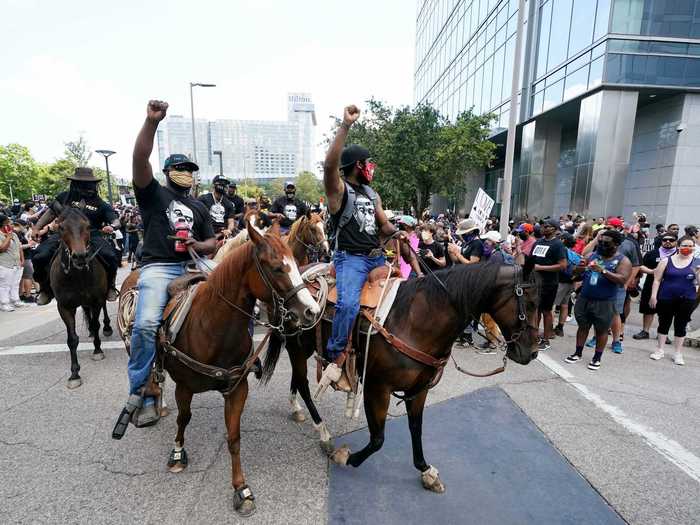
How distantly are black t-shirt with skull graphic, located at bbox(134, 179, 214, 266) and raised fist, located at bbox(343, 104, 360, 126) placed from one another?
158 centimetres

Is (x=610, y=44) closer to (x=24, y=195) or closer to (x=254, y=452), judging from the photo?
(x=254, y=452)

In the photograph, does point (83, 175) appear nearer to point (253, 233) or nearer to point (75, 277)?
point (75, 277)

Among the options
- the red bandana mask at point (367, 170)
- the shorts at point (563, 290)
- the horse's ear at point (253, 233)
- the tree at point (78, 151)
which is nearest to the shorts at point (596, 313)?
the shorts at point (563, 290)

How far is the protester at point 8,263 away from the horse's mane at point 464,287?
9.93m

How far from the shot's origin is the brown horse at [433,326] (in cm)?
261

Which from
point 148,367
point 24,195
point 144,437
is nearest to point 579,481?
point 148,367

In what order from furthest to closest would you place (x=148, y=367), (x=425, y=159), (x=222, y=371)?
(x=425, y=159), (x=148, y=367), (x=222, y=371)

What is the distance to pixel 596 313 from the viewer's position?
19.0ft

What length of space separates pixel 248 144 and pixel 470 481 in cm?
11514

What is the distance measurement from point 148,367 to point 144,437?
127 centimetres

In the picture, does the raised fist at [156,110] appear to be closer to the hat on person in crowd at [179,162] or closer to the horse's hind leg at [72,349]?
the hat on person in crowd at [179,162]

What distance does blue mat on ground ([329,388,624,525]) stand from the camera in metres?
2.81

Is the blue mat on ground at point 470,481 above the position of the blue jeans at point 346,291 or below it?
below

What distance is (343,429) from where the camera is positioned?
389 cm
